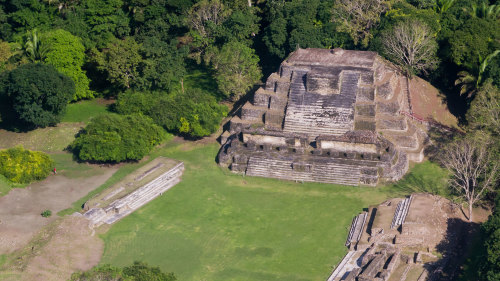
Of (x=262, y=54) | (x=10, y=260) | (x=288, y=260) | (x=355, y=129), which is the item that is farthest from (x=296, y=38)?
(x=10, y=260)

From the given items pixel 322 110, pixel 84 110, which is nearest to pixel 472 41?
pixel 322 110

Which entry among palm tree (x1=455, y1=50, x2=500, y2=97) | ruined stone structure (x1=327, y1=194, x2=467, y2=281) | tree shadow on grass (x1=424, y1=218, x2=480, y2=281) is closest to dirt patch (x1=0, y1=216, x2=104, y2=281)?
ruined stone structure (x1=327, y1=194, x2=467, y2=281)

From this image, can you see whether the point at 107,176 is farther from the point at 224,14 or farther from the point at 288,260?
the point at 224,14

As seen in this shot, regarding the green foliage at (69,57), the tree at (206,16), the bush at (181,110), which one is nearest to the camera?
the bush at (181,110)

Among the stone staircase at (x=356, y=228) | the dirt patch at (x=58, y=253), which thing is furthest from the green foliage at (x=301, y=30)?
the dirt patch at (x=58, y=253)

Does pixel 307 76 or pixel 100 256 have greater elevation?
pixel 307 76

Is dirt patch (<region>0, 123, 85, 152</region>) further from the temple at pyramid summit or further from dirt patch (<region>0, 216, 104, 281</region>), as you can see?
the temple at pyramid summit

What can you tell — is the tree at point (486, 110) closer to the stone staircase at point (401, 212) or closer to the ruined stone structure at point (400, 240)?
the ruined stone structure at point (400, 240)
